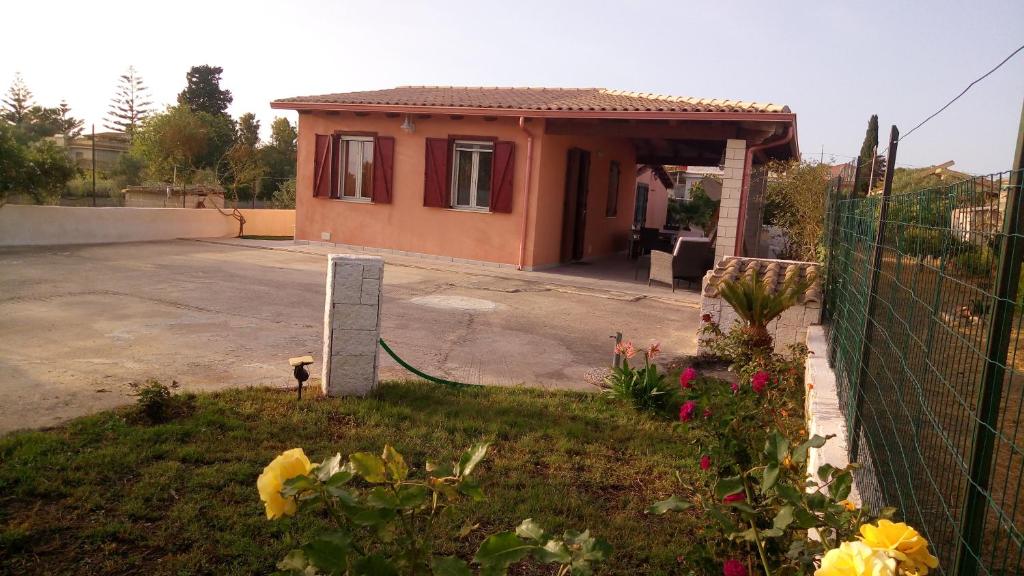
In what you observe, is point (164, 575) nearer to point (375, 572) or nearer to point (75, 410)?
point (375, 572)

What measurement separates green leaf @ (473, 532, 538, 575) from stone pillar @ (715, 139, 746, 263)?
10628mm

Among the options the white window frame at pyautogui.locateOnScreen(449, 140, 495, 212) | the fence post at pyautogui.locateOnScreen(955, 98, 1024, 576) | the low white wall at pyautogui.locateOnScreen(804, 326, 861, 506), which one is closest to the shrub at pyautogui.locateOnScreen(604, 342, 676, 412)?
the low white wall at pyautogui.locateOnScreen(804, 326, 861, 506)

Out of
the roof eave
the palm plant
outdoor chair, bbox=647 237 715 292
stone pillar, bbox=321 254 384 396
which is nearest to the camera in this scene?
stone pillar, bbox=321 254 384 396

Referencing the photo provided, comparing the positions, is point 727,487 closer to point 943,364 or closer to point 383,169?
point 943,364

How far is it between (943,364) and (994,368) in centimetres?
144

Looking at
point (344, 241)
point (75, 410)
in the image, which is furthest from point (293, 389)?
point (344, 241)

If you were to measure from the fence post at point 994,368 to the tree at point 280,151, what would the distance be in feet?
120

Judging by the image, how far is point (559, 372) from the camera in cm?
621

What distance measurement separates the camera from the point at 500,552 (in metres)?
1.33

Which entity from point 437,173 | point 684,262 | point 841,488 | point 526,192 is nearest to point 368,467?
point 841,488

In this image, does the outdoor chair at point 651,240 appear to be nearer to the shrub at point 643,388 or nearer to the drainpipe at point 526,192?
the drainpipe at point 526,192

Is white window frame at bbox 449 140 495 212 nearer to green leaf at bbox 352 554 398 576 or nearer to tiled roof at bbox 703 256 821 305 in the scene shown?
tiled roof at bbox 703 256 821 305

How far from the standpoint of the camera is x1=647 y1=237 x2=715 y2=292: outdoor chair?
1135 cm

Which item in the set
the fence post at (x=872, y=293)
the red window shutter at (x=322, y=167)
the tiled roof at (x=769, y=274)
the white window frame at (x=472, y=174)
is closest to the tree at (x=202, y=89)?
the red window shutter at (x=322, y=167)
